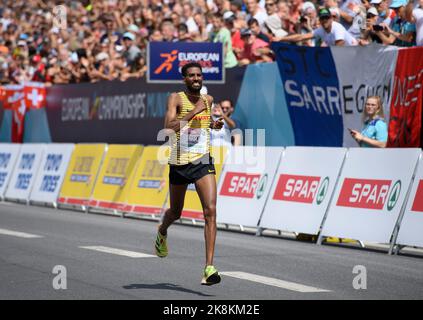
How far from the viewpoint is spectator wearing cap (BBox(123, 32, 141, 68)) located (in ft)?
81.6

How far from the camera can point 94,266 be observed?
37.0 feet

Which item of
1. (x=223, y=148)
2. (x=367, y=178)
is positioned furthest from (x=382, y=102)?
(x=223, y=148)

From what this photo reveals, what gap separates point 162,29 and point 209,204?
15.2 m

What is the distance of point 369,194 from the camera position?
13.9m

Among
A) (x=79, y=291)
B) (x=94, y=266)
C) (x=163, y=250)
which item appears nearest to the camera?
(x=79, y=291)

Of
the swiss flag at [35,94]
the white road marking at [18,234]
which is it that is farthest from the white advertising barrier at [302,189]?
the swiss flag at [35,94]

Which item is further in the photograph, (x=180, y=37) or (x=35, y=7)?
(x=35, y=7)

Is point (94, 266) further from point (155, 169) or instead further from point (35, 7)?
point (35, 7)

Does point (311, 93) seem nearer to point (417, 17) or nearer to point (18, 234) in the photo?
point (417, 17)

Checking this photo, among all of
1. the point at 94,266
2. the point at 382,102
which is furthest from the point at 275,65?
the point at 94,266
